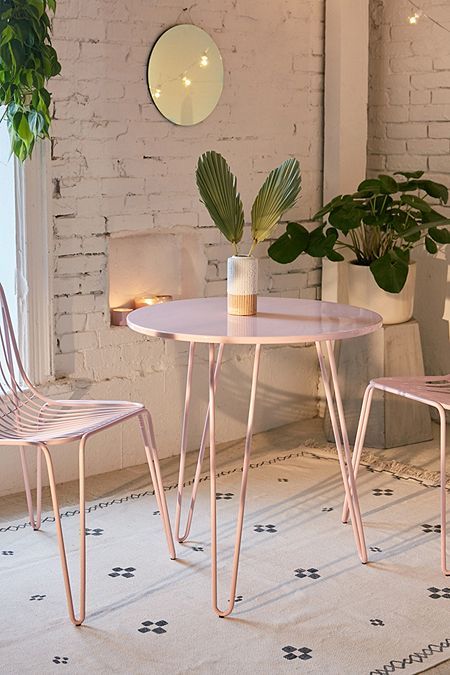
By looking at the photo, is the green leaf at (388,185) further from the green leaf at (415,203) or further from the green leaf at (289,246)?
the green leaf at (289,246)

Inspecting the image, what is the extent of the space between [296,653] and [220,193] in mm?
1281

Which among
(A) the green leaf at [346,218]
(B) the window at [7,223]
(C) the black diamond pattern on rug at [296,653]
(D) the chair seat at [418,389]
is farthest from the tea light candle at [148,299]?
(C) the black diamond pattern on rug at [296,653]

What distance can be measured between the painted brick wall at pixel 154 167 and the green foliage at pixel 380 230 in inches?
11.8

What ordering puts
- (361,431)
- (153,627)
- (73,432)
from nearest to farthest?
(153,627) → (73,432) → (361,431)

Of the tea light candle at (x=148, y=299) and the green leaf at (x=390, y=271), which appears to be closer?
the green leaf at (x=390, y=271)

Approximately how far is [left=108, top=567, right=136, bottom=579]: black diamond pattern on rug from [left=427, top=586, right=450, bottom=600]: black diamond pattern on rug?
0.84 m

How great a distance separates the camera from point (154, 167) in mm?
4004

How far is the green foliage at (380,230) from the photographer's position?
4031mm

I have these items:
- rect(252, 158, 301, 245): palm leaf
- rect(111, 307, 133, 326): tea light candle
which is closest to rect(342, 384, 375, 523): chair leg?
rect(252, 158, 301, 245): palm leaf

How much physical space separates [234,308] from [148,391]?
1.10 meters

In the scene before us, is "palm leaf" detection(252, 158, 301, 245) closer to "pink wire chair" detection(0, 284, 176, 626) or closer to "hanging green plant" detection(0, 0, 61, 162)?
"pink wire chair" detection(0, 284, 176, 626)

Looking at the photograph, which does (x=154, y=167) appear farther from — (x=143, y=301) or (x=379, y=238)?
(x=379, y=238)

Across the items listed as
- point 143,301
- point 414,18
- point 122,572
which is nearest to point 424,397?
point 122,572

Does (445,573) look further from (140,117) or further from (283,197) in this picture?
(140,117)
